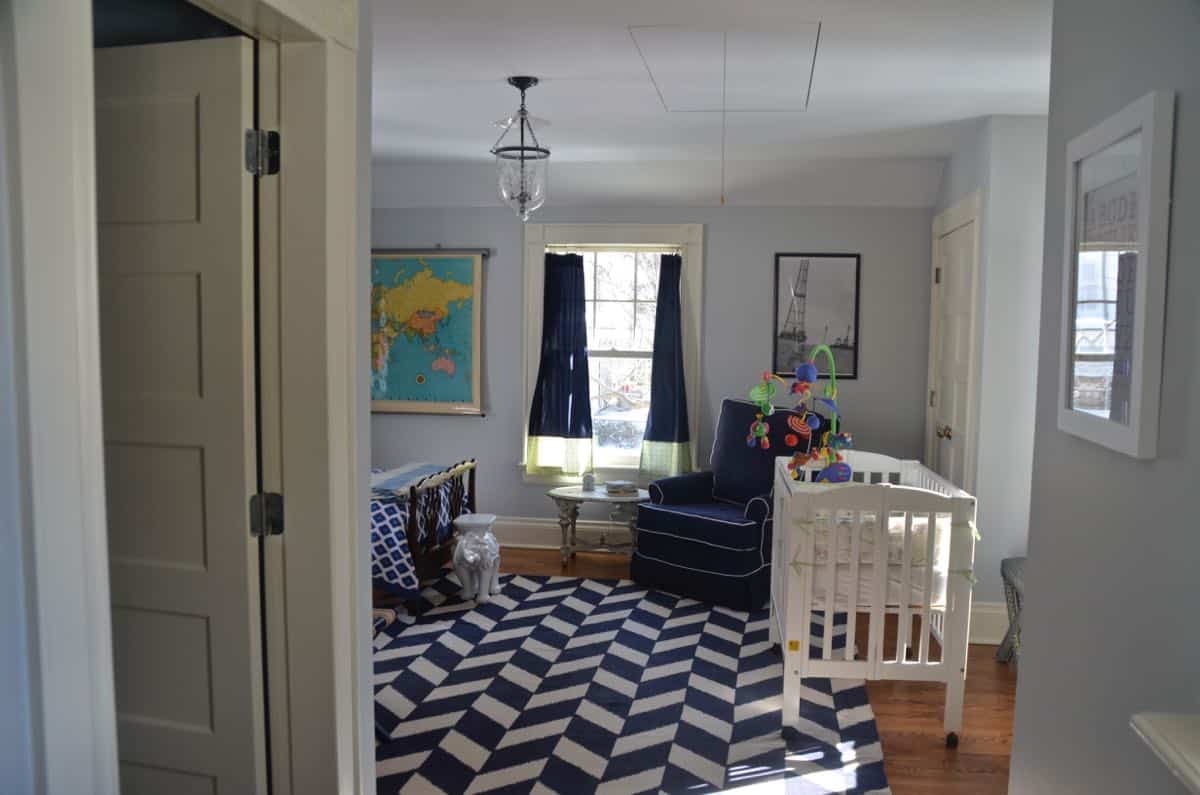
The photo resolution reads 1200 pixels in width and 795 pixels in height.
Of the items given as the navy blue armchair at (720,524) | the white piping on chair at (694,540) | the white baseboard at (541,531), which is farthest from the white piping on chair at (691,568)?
the white baseboard at (541,531)

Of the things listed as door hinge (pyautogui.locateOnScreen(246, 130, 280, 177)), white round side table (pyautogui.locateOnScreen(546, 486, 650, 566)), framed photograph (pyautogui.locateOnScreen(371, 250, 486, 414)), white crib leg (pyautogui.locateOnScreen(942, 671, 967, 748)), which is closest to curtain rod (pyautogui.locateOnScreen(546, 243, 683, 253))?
framed photograph (pyautogui.locateOnScreen(371, 250, 486, 414))

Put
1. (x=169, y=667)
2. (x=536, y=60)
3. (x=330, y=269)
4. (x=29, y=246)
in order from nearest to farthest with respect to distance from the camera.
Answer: (x=29, y=246) → (x=330, y=269) → (x=169, y=667) → (x=536, y=60)

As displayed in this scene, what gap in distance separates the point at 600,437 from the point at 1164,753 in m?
4.74

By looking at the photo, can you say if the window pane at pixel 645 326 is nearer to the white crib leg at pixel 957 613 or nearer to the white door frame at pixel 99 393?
the white crib leg at pixel 957 613

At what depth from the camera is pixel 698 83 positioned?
364cm

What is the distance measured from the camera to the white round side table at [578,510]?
5.19 m

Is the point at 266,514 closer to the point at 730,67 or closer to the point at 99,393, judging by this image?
the point at 99,393

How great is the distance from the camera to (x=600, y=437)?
18.9 feet

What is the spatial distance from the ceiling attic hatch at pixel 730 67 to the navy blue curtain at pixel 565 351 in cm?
164

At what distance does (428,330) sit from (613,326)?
45.7 inches

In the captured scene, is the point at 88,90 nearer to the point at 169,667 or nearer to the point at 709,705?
the point at 169,667

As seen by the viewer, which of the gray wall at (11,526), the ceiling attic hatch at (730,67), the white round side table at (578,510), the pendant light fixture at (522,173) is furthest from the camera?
the white round side table at (578,510)

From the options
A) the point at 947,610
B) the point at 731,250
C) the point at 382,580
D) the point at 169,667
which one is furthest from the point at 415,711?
the point at 731,250

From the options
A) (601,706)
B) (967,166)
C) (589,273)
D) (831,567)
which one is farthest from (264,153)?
(589,273)
